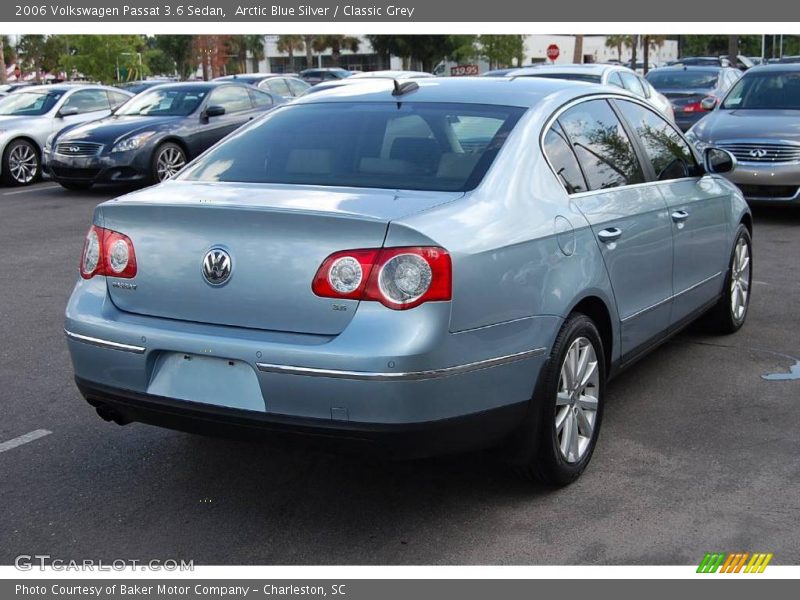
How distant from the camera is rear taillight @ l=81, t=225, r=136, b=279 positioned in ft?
13.3

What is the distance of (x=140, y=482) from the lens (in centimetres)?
445

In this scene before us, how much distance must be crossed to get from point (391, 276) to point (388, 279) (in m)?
0.02

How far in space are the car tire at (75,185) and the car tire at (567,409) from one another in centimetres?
1139

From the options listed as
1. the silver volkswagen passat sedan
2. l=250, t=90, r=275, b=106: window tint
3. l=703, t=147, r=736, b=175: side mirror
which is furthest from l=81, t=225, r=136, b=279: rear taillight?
l=250, t=90, r=275, b=106: window tint

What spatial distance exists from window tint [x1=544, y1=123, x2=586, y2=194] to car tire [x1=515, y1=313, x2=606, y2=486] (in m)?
0.59

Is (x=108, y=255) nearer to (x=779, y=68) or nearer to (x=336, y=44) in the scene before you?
(x=779, y=68)

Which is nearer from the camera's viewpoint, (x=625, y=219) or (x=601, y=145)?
(x=625, y=219)

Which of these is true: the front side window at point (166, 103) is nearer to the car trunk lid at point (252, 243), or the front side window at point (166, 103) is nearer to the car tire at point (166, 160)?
the car tire at point (166, 160)

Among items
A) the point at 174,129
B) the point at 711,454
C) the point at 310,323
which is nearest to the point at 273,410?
the point at 310,323

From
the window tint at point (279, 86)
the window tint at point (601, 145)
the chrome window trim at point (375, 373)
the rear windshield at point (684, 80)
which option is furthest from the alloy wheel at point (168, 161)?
the chrome window trim at point (375, 373)

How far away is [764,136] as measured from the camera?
36.9 ft

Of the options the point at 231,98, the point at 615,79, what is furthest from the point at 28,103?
the point at 615,79
